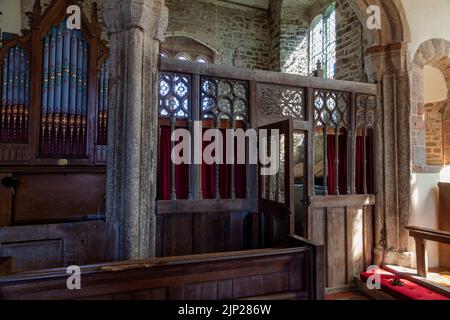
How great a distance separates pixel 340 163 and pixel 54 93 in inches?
138

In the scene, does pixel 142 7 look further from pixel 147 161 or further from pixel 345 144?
pixel 345 144

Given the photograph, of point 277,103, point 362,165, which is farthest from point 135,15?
point 362,165

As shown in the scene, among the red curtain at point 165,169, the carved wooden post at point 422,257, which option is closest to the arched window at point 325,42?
the carved wooden post at point 422,257

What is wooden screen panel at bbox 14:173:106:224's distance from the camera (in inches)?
133

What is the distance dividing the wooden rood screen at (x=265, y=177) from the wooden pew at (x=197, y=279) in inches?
14.7

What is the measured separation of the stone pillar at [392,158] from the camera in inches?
138

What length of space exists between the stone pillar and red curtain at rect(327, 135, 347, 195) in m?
0.44

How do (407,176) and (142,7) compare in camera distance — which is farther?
(407,176)

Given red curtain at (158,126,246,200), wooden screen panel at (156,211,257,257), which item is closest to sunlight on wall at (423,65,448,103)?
red curtain at (158,126,246,200)

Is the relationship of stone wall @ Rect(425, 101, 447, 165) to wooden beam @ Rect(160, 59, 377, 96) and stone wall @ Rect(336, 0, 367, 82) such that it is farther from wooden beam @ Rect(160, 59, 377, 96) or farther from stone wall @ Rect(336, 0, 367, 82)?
wooden beam @ Rect(160, 59, 377, 96)

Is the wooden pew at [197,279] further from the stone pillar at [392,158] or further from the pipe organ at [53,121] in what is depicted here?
the stone pillar at [392,158]

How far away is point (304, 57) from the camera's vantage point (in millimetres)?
6574
